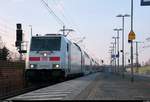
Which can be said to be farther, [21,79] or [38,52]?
[21,79]

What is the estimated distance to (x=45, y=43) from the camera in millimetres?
36188

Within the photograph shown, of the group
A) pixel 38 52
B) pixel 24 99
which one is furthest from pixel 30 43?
pixel 24 99

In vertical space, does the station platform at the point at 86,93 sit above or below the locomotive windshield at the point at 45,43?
below

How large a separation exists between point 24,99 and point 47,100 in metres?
1.07

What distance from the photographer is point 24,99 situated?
18656 millimetres

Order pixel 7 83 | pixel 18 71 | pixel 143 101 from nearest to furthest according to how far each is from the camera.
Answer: pixel 143 101
pixel 7 83
pixel 18 71

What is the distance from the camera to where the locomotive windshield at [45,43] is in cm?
3590

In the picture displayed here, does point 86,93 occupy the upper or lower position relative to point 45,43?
lower

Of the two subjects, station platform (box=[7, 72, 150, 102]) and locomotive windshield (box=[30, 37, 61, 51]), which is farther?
locomotive windshield (box=[30, 37, 61, 51])

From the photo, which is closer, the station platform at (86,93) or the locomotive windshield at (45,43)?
the station platform at (86,93)

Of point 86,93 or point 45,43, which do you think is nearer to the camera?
point 86,93

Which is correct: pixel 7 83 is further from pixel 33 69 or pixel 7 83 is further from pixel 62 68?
pixel 62 68

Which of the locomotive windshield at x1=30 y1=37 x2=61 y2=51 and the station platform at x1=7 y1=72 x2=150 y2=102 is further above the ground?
the locomotive windshield at x1=30 y1=37 x2=61 y2=51

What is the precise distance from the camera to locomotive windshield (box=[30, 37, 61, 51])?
35903 mm
